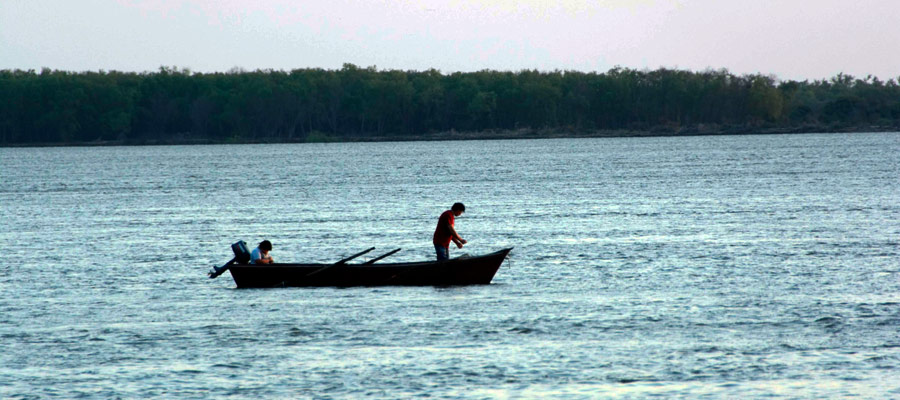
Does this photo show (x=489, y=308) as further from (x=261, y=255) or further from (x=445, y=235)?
(x=261, y=255)

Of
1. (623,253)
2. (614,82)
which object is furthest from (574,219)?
(614,82)

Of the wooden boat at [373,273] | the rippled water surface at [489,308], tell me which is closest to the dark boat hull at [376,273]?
the wooden boat at [373,273]

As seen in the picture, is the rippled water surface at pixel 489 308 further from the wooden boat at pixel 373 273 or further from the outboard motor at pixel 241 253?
the outboard motor at pixel 241 253

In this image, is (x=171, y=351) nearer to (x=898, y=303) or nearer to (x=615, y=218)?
(x=898, y=303)

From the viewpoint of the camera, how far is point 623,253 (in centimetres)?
3325

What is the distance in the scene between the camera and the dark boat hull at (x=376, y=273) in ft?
86.2

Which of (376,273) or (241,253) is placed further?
(241,253)

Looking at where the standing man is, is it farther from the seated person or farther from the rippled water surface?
the seated person

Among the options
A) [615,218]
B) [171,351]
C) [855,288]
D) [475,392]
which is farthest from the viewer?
[615,218]

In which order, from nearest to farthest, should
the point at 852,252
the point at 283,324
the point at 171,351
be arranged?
the point at 171,351 < the point at 283,324 < the point at 852,252

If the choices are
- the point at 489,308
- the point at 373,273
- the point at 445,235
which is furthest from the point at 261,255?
the point at 489,308

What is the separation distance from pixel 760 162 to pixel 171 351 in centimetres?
8883

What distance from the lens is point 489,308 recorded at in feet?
77.2

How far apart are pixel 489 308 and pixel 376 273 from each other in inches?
154
